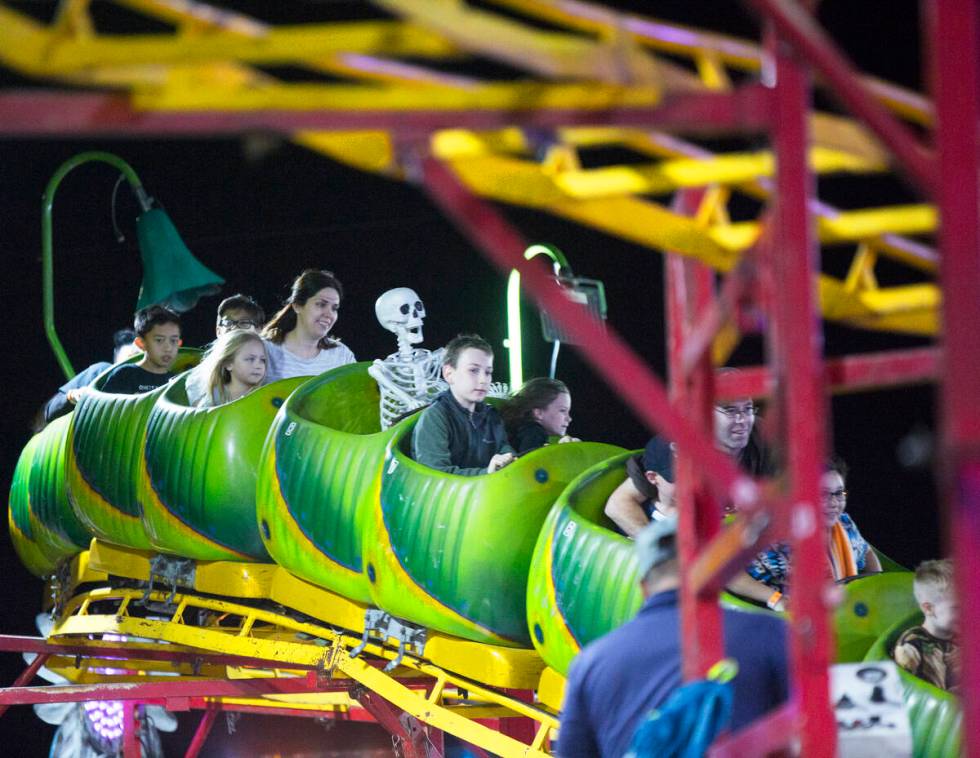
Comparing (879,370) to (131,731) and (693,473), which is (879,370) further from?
(131,731)

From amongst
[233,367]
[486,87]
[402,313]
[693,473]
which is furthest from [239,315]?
[486,87]

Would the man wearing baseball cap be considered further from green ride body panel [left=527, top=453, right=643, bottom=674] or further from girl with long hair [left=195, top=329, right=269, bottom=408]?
girl with long hair [left=195, top=329, right=269, bottom=408]

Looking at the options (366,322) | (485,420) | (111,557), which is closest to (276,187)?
(366,322)

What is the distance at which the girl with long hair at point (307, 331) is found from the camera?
20.9ft

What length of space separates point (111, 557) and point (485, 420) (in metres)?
2.20

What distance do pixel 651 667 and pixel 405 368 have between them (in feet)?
11.0

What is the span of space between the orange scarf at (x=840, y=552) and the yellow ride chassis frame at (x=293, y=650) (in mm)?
925

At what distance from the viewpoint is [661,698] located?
9.00 ft

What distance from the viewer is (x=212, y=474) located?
19.9 feet

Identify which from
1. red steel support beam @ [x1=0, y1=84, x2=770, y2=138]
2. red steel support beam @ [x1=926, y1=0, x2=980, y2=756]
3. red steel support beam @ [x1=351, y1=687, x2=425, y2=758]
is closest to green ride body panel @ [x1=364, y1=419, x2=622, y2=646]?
red steel support beam @ [x1=351, y1=687, x2=425, y2=758]

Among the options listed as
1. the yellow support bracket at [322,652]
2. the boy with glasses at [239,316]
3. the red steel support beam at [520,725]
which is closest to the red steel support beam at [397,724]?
the yellow support bracket at [322,652]

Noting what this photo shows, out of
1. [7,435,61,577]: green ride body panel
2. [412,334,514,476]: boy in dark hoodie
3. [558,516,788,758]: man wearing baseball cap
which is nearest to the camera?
[558,516,788,758]: man wearing baseball cap

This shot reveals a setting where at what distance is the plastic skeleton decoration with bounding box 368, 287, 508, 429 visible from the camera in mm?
5992

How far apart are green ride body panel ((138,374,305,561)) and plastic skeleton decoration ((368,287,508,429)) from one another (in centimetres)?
43
